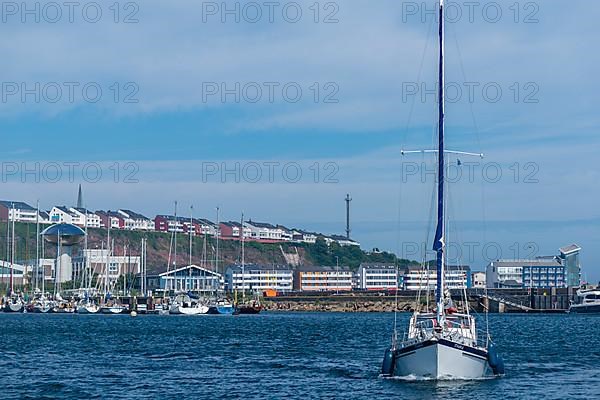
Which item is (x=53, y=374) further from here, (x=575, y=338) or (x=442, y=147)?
(x=575, y=338)

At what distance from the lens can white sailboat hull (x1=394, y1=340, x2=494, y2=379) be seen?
45.3 m

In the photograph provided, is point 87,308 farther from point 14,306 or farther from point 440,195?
point 440,195

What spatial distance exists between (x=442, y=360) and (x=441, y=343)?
89 cm

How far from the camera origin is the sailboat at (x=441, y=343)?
45438 millimetres

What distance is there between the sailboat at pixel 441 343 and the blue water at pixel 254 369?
668 mm

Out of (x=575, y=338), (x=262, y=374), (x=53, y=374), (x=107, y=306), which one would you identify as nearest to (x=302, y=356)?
(x=262, y=374)

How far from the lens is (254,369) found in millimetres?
60312

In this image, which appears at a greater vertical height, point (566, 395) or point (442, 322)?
point (442, 322)

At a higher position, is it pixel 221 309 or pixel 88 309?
pixel 221 309

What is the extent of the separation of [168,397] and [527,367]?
23899mm

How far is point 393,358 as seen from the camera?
4862 cm

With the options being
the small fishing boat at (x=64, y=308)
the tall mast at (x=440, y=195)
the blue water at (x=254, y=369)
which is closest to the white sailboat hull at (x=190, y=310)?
the small fishing boat at (x=64, y=308)

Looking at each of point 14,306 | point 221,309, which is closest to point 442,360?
point 221,309

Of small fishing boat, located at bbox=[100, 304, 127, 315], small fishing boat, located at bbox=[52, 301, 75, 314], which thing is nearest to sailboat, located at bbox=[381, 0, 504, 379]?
small fishing boat, located at bbox=[100, 304, 127, 315]
